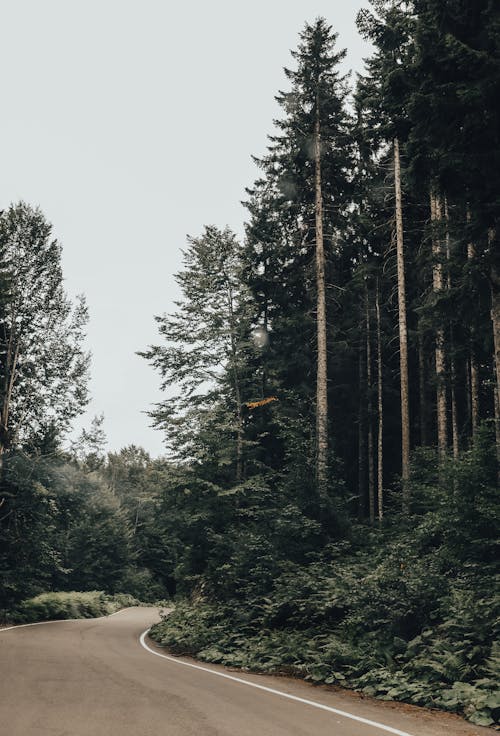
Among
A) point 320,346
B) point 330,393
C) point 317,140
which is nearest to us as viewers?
point 320,346

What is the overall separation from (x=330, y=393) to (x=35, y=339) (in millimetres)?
14830

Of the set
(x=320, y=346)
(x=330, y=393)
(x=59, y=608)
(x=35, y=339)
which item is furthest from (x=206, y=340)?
(x=59, y=608)

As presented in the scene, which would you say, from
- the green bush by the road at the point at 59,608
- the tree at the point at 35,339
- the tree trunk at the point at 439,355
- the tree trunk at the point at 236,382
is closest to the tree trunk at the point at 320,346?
the tree trunk at the point at 439,355

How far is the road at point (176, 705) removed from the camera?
663cm

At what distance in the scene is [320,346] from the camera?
2188 centimetres

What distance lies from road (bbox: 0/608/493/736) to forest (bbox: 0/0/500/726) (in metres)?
0.84

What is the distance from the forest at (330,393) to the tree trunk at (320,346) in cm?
8

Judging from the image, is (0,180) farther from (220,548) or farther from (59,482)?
(220,548)

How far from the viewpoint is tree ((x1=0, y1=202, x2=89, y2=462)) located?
2467 cm

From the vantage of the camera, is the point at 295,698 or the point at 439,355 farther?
the point at 439,355

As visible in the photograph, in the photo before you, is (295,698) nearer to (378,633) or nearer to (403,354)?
(378,633)

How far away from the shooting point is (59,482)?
25266mm

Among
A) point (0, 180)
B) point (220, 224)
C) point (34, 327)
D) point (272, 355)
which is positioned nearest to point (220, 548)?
point (272, 355)

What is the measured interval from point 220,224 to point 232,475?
12.9 m
